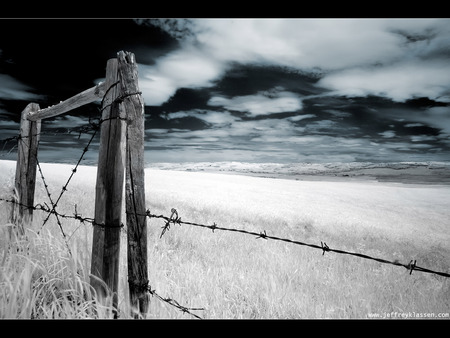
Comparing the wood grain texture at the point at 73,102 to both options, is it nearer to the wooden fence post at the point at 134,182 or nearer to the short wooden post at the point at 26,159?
the short wooden post at the point at 26,159

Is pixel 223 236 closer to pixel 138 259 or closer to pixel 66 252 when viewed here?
pixel 66 252

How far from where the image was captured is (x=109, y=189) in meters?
1.96

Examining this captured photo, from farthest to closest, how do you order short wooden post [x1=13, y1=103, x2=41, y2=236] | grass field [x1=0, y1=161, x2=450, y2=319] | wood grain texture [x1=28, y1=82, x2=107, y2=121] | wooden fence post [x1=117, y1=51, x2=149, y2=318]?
1. short wooden post [x1=13, y1=103, x2=41, y2=236]
2. wood grain texture [x1=28, y1=82, x2=107, y2=121]
3. grass field [x1=0, y1=161, x2=450, y2=319]
4. wooden fence post [x1=117, y1=51, x2=149, y2=318]

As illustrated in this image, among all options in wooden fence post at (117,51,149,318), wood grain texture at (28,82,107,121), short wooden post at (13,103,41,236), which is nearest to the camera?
wooden fence post at (117,51,149,318)

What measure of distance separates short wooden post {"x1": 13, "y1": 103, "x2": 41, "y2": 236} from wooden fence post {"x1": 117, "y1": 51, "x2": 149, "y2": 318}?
2.72m

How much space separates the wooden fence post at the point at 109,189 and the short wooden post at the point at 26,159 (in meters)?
2.49

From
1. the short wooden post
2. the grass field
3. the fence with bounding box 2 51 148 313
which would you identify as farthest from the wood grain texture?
the grass field

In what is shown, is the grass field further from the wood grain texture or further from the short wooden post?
the wood grain texture

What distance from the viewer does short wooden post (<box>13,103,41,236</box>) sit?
3.79m

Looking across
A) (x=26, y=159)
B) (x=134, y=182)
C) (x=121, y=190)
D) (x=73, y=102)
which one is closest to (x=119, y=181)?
(x=121, y=190)
